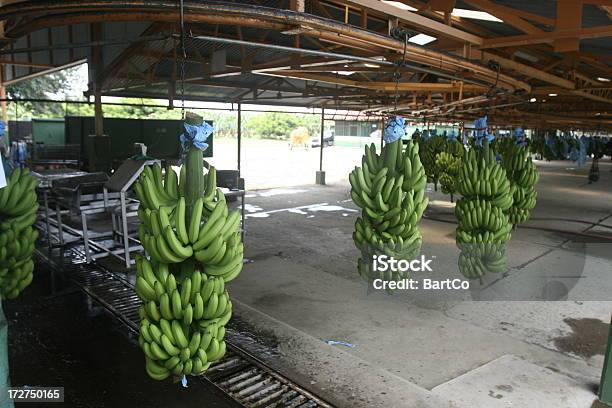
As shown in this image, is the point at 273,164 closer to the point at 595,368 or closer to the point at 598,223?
the point at 598,223

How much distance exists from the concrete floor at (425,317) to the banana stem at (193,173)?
2.45 meters

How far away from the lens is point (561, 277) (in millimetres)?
A: 8133

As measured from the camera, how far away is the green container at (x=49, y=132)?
14.9m

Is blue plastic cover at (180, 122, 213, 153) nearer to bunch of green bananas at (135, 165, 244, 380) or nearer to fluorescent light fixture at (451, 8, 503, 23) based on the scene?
bunch of green bananas at (135, 165, 244, 380)

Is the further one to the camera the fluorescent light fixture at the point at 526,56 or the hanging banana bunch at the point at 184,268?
the fluorescent light fixture at the point at 526,56

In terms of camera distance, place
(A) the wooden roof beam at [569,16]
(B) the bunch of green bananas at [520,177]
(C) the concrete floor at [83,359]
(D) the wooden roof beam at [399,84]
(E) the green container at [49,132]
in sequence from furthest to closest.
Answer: (E) the green container at [49,132] → (D) the wooden roof beam at [399,84] → (B) the bunch of green bananas at [520,177] → (C) the concrete floor at [83,359] → (A) the wooden roof beam at [569,16]

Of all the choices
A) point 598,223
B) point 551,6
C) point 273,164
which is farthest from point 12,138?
point 598,223

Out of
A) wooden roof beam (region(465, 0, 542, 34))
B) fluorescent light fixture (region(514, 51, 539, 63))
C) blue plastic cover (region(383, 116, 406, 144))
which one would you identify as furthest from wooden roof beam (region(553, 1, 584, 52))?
fluorescent light fixture (region(514, 51, 539, 63))

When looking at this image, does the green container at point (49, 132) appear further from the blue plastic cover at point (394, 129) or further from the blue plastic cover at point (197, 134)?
the blue plastic cover at point (197, 134)

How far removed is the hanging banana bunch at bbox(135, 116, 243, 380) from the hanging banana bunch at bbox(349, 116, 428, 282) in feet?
5.26

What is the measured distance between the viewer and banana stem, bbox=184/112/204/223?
2.62 meters

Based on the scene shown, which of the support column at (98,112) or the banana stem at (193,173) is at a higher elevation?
the support column at (98,112)

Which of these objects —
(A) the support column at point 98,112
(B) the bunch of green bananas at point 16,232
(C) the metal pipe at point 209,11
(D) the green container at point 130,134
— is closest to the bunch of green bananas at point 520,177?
(C) the metal pipe at point 209,11

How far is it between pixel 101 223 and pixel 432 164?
9444mm
